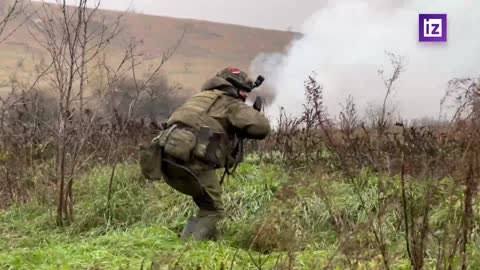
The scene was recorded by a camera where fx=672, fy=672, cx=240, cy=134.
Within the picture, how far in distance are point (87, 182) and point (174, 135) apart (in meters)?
2.82

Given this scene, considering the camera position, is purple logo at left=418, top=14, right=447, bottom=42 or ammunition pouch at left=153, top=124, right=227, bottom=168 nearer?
ammunition pouch at left=153, top=124, right=227, bottom=168

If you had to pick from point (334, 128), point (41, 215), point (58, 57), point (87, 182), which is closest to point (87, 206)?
point (41, 215)

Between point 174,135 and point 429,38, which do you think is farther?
point 429,38

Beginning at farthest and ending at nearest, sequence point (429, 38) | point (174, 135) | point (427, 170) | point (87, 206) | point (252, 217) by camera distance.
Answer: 1. point (429, 38)
2. point (87, 206)
3. point (252, 217)
4. point (174, 135)
5. point (427, 170)

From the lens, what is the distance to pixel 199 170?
14.7ft

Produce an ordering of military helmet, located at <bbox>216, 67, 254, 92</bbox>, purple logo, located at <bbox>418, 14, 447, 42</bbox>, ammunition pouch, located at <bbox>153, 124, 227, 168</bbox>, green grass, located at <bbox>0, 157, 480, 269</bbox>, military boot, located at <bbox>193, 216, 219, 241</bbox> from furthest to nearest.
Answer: purple logo, located at <bbox>418, 14, 447, 42</bbox> → military helmet, located at <bbox>216, 67, 254, 92</bbox> → military boot, located at <bbox>193, 216, 219, 241</bbox> → ammunition pouch, located at <bbox>153, 124, 227, 168</bbox> → green grass, located at <bbox>0, 157, 480, 269</bbox>

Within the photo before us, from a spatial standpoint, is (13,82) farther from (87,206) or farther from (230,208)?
(230,208)

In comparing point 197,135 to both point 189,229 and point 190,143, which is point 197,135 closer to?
point 190,143

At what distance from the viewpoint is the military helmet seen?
4.69 meters

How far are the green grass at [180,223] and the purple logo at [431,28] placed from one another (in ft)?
8.48

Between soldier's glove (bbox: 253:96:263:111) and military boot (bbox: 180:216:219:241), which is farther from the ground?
soldier's glove (bbox: 253:96:263:111)

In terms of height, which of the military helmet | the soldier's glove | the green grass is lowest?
the green grass

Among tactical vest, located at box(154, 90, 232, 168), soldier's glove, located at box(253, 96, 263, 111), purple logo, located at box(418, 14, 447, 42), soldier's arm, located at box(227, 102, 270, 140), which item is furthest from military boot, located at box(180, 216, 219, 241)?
purple logo, located at box(418, 14, 447, 42)

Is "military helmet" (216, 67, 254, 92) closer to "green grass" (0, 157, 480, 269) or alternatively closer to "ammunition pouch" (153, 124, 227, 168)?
"ammunition pouch" (153, 124, 227, 168)
